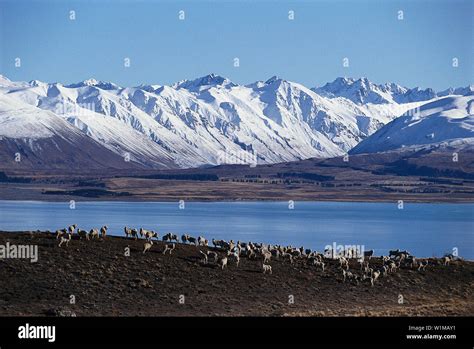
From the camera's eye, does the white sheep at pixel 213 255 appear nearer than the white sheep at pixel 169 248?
Yes

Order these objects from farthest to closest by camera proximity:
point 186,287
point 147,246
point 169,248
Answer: point 169,248 → point 147,246 → point 186,287

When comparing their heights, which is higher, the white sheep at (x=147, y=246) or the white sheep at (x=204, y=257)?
the white sheep at (x=147, y=246)

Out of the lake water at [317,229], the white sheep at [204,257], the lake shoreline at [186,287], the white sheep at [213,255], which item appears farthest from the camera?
the lake water at [317,229]

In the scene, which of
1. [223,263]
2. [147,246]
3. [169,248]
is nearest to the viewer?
[223,263]

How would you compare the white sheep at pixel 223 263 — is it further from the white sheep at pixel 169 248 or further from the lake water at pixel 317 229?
the lake water at pixel 317 229

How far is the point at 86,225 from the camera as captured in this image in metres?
143

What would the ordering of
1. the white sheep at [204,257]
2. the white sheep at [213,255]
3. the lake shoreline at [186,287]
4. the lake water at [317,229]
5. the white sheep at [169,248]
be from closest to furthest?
the lake shoreline at [186,287] → the white sheep at [204,257] → the white sheep at [213,255] → the white sheep at [169,248] → the lake water at [317,229]

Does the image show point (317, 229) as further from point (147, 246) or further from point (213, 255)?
point (147, 246)

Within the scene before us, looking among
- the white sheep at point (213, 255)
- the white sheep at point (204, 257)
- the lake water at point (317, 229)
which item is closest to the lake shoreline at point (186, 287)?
the white sheep at point (204, 257)

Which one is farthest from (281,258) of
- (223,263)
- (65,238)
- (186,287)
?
(65,238)

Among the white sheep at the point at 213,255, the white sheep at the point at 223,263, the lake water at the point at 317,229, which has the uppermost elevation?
the white sheep at the point at 213,255
